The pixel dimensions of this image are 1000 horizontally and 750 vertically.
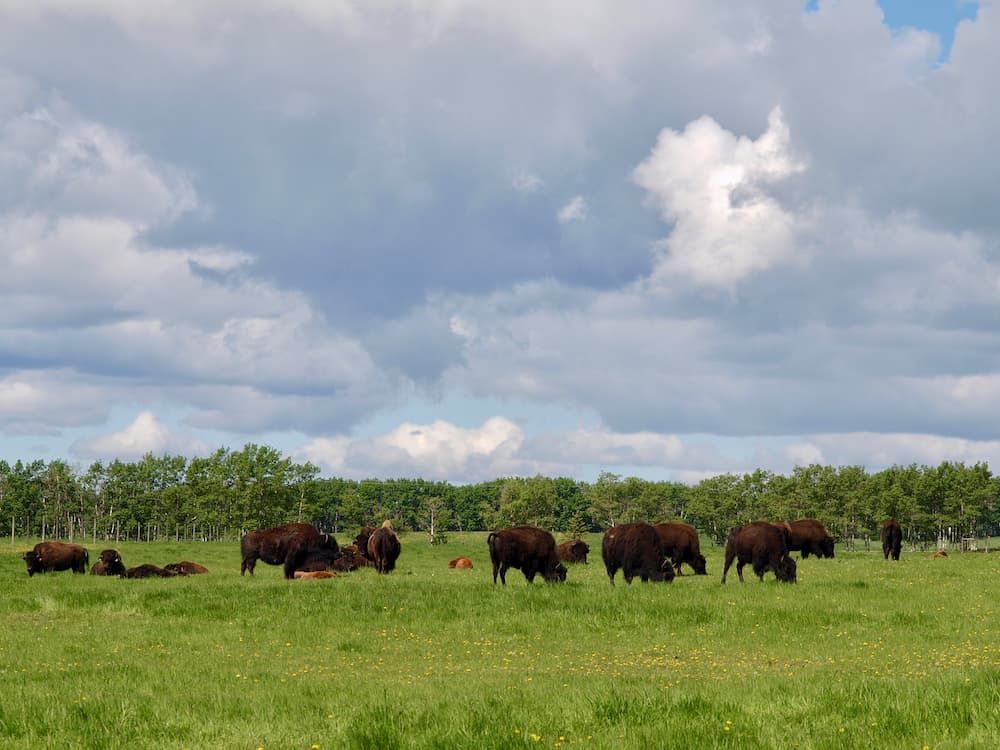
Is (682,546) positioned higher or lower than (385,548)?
higher

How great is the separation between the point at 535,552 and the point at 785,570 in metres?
8.21

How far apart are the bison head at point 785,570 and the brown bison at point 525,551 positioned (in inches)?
285

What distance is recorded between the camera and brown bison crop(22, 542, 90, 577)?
41.1 meters

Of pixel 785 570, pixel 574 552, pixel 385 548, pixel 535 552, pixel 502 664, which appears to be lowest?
pixel 574 552

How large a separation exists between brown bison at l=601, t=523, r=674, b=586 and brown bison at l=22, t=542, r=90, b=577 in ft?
88.1

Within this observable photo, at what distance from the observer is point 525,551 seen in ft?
94.6

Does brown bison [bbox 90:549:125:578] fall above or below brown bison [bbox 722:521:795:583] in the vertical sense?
below

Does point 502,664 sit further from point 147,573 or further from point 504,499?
point 504,499

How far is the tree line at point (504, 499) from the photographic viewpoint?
112 metres

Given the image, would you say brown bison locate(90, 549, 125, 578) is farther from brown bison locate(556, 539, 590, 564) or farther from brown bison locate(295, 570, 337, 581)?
brown bison locate(556, 539, 590, 564)

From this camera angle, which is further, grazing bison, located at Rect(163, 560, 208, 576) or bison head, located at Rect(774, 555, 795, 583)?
grazing bison, located at Rect(163, 560, 208, 576)

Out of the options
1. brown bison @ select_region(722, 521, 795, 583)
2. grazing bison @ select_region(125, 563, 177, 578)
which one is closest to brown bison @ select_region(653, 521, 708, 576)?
brown bison @ select_region(722, 521, 795, 583)

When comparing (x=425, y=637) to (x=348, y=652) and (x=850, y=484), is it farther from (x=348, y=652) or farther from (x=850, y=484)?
(x=850, y=484)

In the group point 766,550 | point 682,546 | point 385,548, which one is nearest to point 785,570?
point 766,550
